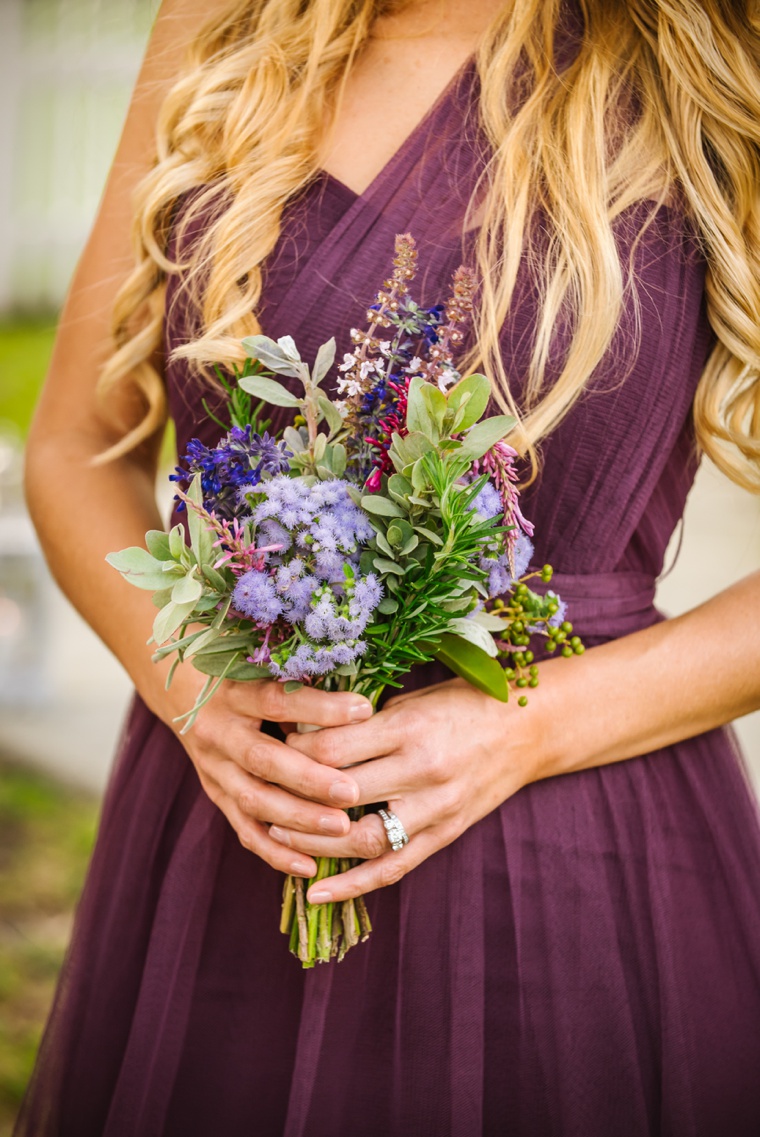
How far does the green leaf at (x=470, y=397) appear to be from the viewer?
0.90m

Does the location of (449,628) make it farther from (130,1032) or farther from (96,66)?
(96,66)

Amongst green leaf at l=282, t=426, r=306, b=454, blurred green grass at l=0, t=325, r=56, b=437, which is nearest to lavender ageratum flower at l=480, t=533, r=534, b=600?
green leaf at l=282, t=426, r=306, b=454

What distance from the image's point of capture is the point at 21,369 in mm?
11500

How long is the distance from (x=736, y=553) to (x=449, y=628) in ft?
25.2

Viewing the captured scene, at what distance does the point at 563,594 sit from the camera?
4.28ft

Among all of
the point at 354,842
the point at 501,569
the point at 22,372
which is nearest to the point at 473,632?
the point at 501,569

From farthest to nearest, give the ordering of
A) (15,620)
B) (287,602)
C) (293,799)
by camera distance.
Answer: (15,620), (293,799), (287,602)

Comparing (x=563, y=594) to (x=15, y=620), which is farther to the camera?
(x=15, y=620)

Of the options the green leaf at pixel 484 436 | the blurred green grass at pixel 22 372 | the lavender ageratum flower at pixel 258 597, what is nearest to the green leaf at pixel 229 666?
the lavender ageratum flower at pixel 258 597

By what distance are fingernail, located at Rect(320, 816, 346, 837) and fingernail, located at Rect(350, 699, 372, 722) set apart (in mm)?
111

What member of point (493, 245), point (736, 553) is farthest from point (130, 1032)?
point (736, 553)

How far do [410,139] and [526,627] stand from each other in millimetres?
688

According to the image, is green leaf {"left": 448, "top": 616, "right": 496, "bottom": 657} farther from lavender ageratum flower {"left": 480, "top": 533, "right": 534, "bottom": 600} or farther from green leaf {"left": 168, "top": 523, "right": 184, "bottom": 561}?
green leaf {"left": 168, "top": 523, "right": 184, "bottom": 561}

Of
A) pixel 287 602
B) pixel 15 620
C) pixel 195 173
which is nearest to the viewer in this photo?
pixel 287 602
